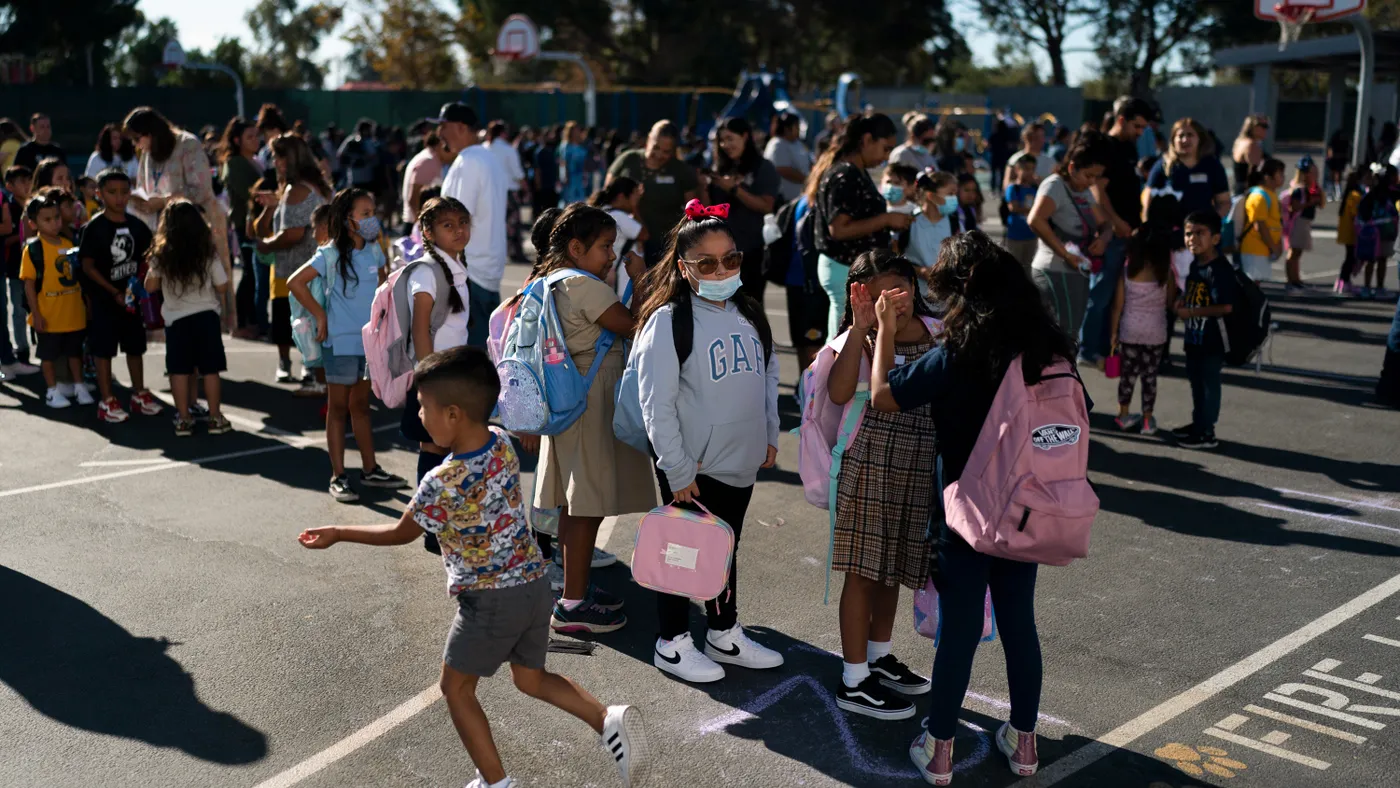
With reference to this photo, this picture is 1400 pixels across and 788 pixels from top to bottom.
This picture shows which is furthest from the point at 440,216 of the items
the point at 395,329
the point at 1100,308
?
the point at 1100,308

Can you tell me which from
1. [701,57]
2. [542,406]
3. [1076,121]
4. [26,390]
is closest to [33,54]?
[701,57]

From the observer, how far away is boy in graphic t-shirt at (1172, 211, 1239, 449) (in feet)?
27.4

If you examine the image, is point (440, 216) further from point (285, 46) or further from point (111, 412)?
point (285, 46)

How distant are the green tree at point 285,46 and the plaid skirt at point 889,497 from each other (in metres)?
78.9

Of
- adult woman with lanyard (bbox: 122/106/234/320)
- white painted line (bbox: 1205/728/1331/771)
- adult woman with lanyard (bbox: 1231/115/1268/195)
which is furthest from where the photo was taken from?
adult woman with lanyard (bbox: 1231/115/1268/195)

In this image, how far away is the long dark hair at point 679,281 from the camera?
4793 mm

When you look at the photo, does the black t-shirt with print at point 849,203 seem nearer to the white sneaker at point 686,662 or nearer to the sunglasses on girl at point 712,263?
the sunglasses on girl at point 712,263

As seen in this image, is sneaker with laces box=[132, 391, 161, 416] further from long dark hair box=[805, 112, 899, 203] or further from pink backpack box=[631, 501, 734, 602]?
pink backpack box=[631, 501, 734, 602]

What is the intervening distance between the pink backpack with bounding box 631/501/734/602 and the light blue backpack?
→ 2.21ft

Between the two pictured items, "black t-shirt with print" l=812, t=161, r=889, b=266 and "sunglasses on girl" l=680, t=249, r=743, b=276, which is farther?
"black t-shirt with print" l=812, t=161, r=889, b=266

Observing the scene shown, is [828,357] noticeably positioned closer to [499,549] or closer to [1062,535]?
[1062,535]

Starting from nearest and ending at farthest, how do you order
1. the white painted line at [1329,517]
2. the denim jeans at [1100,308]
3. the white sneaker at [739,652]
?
the white sneaker at [739,652] → the white painted line at [1329,517] → the denim jeans at [1100,308]

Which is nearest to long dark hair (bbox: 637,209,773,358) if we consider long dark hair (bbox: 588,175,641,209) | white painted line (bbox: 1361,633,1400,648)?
long dark hair (bbox: 588,175,641,209)

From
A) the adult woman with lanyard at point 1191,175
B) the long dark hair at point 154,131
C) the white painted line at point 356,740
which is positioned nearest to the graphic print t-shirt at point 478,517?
the white painted line at point 356,740
